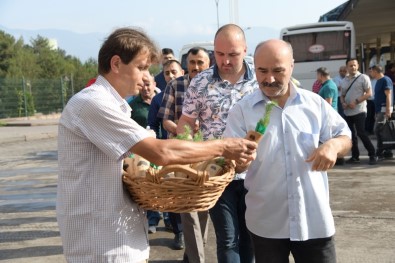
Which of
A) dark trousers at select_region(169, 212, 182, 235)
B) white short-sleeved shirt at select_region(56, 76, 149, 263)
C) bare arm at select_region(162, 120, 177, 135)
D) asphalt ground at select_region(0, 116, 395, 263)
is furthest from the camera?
dark trousers at select_region(169, 212, 182, 235)

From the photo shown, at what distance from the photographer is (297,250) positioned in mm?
2984

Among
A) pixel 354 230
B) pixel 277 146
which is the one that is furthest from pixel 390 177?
pixel 277 146

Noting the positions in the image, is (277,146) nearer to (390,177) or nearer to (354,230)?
(354,230)

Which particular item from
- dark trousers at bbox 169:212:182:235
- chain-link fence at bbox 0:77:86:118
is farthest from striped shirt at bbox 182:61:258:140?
chain-link fence at bbox 0:77:86:118

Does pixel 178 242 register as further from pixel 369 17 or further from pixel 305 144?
pixel 369 17

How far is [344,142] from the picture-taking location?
296 cm

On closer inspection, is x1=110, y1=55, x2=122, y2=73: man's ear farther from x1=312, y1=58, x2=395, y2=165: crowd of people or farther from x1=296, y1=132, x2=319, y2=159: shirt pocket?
x1=312, y1=58, x2=395, y2=165: crowd of people

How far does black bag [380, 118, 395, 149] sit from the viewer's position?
34.4 feet

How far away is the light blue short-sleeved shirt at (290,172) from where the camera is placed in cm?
293

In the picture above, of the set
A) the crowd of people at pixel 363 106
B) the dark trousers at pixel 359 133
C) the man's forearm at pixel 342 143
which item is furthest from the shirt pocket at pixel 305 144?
the dark trousers at pixel 359 133

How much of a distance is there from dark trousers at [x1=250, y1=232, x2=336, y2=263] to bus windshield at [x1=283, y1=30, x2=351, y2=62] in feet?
52.7

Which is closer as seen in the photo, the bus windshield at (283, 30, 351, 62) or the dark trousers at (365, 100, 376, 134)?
the dark trousers at (365, 100, 376, 134)

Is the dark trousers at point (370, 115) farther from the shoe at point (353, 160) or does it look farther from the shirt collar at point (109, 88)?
the shirt collar at point (109, 88)

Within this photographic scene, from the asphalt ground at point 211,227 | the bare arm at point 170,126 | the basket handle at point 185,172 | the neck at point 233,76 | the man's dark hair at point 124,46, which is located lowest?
the asphalt ground at point 211,227
